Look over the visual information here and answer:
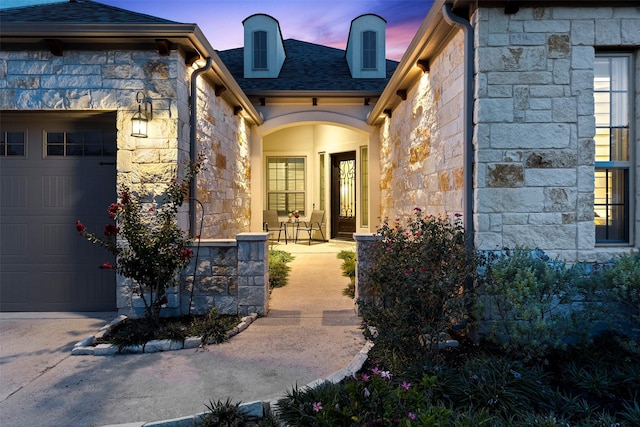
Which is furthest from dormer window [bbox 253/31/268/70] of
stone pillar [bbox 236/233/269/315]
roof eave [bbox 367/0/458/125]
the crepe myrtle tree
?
stone pillar [bbox 236/233/269/315]

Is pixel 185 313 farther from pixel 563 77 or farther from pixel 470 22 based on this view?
pixel 563 77

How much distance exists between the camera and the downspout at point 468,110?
354 centimetres

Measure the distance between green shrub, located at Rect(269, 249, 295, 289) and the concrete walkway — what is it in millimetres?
1264

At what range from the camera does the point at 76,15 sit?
15.3ft

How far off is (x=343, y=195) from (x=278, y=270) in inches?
190

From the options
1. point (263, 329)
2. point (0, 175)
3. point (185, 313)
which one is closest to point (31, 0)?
point (0, 175)

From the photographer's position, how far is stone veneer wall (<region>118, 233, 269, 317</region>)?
4.48 metres

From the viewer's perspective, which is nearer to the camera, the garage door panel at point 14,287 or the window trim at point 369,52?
the garage door panel at point 14,287

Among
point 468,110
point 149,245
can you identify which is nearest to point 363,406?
point 149,245

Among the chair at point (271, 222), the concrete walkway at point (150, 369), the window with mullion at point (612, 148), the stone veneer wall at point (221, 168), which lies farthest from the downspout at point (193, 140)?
the chair at point (271, 222)

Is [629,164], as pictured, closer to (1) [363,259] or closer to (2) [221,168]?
(1) [363,259]

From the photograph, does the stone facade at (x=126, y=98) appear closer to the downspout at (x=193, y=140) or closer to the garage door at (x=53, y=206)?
the downspout at (x=193, y=140)

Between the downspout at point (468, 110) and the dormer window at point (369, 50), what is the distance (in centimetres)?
644

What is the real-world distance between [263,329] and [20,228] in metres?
3.27
